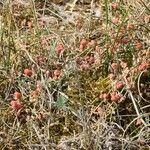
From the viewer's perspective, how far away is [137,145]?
1987 millimetres

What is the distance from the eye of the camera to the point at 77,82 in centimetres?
210

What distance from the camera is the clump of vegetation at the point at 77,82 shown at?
2025 mm

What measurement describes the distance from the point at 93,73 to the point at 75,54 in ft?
0.49

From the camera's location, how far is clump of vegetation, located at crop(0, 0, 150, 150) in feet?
6.64

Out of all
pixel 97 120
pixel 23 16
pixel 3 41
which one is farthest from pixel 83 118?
pixel 23 16

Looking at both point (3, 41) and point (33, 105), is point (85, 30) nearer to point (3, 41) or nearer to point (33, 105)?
point (3, 41)

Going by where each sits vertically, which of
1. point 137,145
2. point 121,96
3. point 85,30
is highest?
point 85,30

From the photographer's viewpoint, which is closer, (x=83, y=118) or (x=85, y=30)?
(x=83, y=118)

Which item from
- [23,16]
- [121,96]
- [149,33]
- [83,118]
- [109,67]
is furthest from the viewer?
[23,16]

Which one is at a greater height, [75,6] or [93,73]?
[75,6]

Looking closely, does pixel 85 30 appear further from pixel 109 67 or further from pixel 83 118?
pixel 83 118

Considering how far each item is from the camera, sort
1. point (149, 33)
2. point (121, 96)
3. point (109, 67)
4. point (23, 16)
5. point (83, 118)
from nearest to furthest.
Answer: point (83, 118) → point (121, 96) → point (109, 67) → point (149, 33) → point (23, 16)

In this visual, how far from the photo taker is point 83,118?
198 centimetres

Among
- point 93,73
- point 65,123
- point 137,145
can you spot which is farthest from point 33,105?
point 137,145
